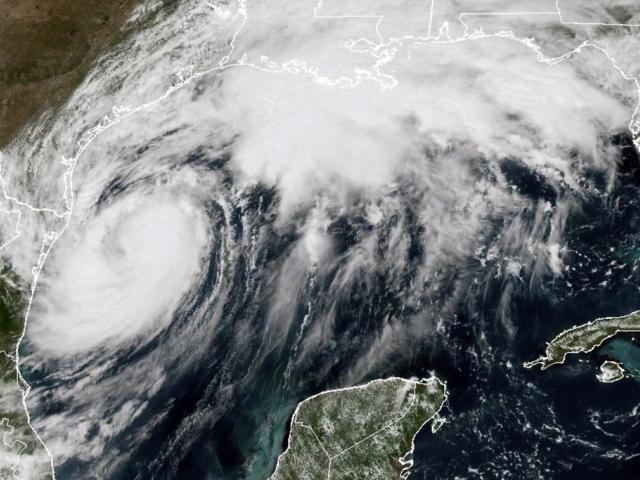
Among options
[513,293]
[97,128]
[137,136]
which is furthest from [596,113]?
[97,128]

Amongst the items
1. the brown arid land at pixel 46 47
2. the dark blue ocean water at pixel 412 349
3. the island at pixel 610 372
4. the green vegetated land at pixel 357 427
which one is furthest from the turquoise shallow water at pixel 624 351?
the brown arid land at pixel 46 47

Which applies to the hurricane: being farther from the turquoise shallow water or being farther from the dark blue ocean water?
the turquoise shallow water

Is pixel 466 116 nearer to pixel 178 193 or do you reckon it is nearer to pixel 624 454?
pixel 178 193

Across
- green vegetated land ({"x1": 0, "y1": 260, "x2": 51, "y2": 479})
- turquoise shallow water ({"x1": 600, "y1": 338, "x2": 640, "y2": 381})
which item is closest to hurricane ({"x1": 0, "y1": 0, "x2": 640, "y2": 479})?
turquoise shallow water ({"x1": 600, "y1": 338, "x2": 640, "y2": 381})

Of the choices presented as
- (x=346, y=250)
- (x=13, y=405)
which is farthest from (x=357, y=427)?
(x=13, y=405)

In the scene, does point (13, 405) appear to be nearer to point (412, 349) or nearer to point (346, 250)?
point (346, 250)

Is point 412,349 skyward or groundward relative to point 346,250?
groundward
